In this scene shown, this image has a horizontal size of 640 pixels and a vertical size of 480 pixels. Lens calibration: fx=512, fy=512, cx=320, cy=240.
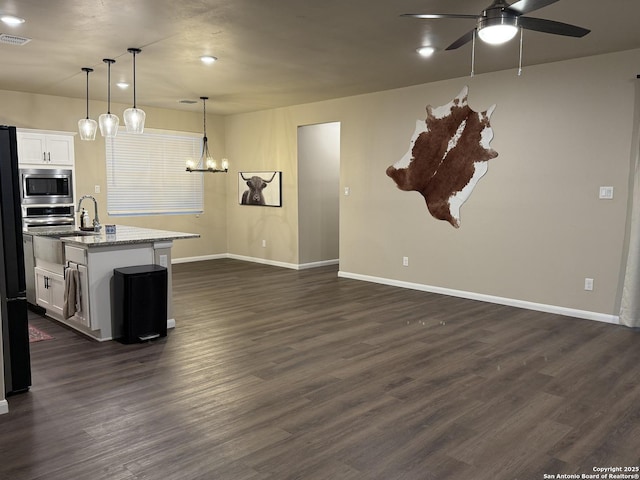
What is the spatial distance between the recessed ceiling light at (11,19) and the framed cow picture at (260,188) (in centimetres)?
475

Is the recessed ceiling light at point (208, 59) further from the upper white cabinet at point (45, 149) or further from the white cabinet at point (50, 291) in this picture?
the upper white cabinet at point (45, 149)

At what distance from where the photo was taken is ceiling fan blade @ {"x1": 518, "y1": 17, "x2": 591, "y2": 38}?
290 cm

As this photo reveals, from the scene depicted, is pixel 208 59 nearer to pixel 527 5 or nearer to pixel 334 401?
pixel 527 5

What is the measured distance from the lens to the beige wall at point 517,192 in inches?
193

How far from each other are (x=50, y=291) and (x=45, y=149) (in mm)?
2761

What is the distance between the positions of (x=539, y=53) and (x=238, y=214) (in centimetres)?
573

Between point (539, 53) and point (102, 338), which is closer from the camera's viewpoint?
point (102, 338)

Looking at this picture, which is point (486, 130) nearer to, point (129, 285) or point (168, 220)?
point (129, 285)

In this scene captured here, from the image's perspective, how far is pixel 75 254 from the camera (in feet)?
14.8

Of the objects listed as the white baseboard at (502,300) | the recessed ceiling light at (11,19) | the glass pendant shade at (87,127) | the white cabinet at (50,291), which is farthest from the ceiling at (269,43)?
the white baseboard at (502,300)

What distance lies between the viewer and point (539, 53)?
4.78 metres

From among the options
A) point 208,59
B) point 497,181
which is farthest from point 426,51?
point 208,59

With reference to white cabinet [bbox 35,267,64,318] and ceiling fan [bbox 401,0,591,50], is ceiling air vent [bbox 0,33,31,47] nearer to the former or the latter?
white cabinet [bbox 35,267,64,318]

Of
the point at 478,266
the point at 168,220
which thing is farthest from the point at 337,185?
the point at 478,266
